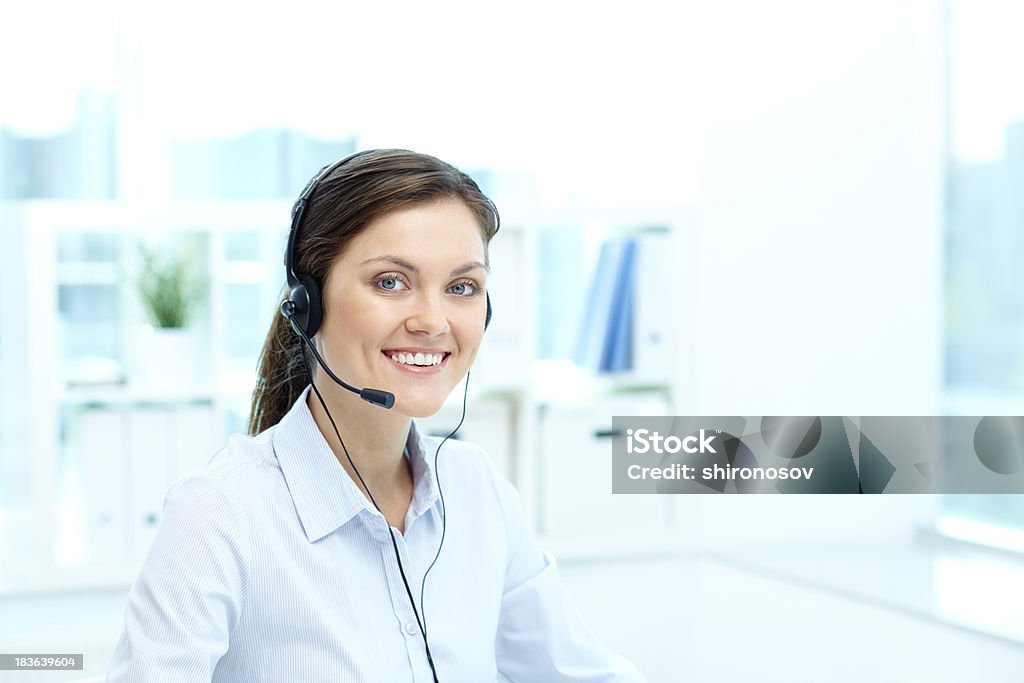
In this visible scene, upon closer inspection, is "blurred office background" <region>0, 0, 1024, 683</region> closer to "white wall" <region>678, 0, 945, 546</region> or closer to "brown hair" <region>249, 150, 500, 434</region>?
"white wall" <region>678, 0, 945, 546</region>

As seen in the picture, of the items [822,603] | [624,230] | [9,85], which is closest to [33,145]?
[9,85]

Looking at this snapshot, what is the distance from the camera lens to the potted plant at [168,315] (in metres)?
2.37

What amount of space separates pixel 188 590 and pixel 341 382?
27 centimetres

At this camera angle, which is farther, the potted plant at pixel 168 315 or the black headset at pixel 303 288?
the potted plant at pixel 168 315

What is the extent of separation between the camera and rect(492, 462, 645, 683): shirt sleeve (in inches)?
45.6

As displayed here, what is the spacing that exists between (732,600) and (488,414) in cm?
80

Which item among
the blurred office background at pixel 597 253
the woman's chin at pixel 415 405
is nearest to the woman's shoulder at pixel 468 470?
the woman's chin at pixel 415 405

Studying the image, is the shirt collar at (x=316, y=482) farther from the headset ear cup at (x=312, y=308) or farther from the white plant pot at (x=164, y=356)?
the white plant pot at (x=164, y=356)

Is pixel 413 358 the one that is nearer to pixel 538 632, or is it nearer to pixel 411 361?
pixel 411 361

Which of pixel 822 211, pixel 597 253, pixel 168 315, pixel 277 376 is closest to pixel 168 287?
pixel 168 315

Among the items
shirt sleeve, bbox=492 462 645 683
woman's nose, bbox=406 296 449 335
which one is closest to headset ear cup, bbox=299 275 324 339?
woman's nose, bbox=406 296 449 335

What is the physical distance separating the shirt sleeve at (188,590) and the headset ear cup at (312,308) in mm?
189

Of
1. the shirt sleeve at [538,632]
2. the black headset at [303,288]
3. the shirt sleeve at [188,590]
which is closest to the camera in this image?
the shirt sleeve at [188,590]

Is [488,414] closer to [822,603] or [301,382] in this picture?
[822,603]
